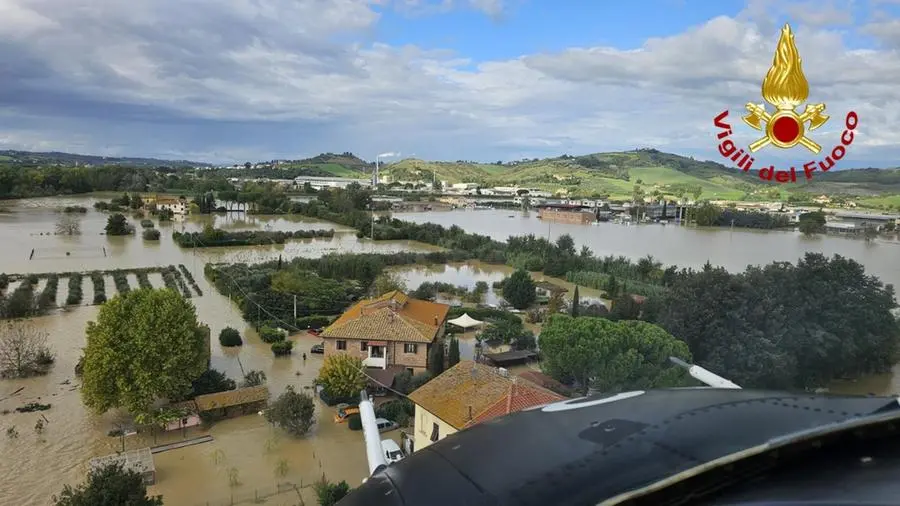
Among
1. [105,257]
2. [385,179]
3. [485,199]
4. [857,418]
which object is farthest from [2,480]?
[385,179]

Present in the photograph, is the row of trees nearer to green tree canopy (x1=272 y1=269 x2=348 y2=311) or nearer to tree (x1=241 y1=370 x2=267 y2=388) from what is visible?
tree (x1=241 y1=370 x2=267 y2=388)

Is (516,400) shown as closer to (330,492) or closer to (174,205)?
(330,492)

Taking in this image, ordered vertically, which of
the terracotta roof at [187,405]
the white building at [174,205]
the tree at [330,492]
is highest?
the white building at [174,205]

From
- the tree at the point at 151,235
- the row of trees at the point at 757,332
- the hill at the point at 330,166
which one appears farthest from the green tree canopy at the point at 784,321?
the hill at the point at 330,166

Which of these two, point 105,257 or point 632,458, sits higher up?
point 632,458

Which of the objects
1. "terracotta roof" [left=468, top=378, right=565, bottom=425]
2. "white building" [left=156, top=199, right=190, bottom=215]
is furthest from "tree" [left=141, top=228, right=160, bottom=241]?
"terracotta roof" [left=468, top=378, right=565, bottom=425]

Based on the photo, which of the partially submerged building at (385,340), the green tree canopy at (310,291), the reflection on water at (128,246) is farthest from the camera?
the reflection on water at (128,246)

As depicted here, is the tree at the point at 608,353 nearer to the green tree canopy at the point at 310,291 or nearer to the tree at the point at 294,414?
the tree at the point at 294,414

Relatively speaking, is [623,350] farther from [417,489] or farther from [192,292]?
[192,292]
